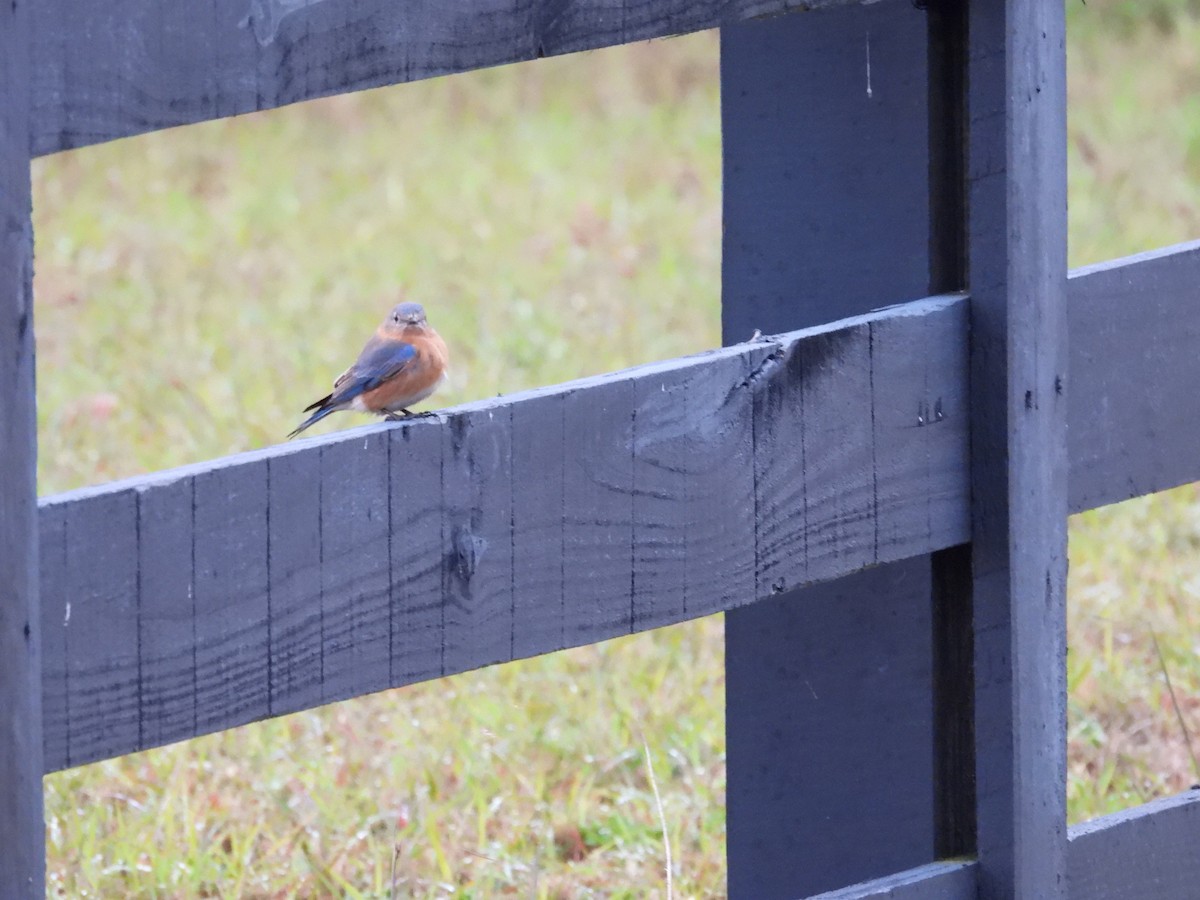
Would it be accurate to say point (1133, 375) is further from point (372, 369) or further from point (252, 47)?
point (372, 369)

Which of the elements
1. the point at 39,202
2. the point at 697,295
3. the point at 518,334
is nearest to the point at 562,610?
the point at 518,334

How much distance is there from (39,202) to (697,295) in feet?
8.71

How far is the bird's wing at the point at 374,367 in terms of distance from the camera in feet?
11.2

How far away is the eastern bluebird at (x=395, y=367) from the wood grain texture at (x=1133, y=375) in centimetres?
147

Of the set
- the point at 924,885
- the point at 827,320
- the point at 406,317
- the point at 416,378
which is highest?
the point at 406,317

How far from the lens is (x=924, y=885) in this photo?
208 centimetres

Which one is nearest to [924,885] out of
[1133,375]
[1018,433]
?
[1018,433]

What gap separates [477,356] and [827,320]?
3441mm

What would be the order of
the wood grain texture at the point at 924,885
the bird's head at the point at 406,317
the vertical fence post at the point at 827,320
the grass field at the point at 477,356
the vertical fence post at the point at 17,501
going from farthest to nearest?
the bird's head at the point at 406,317 < the grass field at the point at 477,356 < the vertical fence post at the point at 827,320 < the wood grain texture at the point at 924,885 < the vertical fence post at the point at 17,501

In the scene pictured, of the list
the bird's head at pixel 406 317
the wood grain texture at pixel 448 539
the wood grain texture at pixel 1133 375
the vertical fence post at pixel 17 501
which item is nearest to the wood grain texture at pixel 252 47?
the vertical fence post at pixel 17 501

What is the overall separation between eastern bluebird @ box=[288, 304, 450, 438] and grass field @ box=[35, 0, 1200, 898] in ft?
2.18

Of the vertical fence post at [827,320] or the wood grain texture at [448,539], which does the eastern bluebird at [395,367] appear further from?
the wood grain texture at [448,539]

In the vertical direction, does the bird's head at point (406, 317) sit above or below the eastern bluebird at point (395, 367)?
above

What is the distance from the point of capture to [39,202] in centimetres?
721
